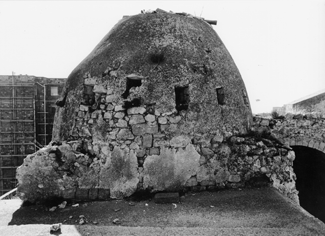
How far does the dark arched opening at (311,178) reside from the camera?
31.3 feet

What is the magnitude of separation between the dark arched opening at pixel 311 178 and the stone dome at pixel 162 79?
6.39 m

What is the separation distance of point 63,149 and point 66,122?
798 mm

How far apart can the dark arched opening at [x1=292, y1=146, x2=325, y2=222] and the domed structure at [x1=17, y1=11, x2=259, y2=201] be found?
6661 millimetres

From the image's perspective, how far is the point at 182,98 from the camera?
4.29 metres

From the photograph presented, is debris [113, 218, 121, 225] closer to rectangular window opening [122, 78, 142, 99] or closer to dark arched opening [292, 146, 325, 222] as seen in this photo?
rectangular window opening [122, 78, 142, 99]

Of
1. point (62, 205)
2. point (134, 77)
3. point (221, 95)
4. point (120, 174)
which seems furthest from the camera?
point (221, 95)

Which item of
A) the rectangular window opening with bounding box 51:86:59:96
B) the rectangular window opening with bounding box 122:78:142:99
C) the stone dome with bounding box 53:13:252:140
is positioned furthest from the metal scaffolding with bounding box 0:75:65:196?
the rectangular window opening with bounding box 122:78:142:99

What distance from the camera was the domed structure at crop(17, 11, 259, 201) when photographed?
390 cm

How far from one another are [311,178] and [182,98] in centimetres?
829

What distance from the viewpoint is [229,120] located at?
14.6 ft

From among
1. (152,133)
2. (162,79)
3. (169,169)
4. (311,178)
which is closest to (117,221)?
(169,169)

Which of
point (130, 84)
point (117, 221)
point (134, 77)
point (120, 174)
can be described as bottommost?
point (117, 221)

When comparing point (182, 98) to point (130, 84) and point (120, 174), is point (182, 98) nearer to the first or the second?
point (130, 84)

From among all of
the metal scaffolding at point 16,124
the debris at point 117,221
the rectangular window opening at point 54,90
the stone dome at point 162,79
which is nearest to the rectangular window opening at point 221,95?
the stone dome at point 162,79
